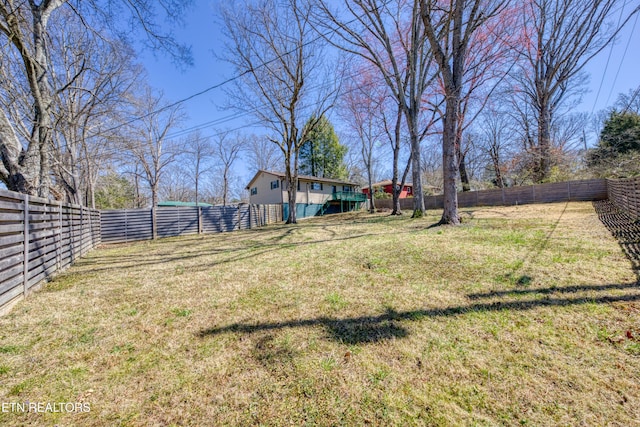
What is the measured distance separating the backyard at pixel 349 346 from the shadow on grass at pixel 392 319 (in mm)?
20

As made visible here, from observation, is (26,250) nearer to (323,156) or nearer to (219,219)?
(219,219)

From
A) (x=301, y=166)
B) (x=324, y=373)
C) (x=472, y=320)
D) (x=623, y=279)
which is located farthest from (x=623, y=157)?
(x=301, y=166)

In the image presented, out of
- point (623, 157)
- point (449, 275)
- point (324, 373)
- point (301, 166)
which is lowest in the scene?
point (324, 373)

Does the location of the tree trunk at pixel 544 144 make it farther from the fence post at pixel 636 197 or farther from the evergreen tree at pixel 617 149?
the fence post at pixel 636 197

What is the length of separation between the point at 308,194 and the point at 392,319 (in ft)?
65.4

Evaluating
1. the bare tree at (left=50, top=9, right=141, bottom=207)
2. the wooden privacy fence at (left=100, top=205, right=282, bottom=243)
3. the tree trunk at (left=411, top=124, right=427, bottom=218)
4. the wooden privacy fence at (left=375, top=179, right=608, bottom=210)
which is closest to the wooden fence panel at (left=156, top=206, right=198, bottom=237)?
the wooden privacy fence at (left=100, top=205, right=282, bottom=243)

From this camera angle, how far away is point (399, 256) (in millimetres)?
4723

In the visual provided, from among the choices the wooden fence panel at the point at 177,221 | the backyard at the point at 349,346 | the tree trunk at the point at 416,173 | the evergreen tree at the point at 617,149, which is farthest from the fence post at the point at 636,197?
the wooden fence panel at the point at 177,221

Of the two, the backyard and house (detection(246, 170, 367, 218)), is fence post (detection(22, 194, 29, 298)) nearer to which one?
the backyard

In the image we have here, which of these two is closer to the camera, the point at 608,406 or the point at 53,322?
the point at 608,406

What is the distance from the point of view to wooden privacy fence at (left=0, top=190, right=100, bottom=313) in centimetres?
304

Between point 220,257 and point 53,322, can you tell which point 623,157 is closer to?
point 220,257

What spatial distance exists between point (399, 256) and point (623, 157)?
16.7 m

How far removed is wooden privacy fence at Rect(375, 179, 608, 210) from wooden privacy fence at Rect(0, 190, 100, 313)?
2138 centimetres
